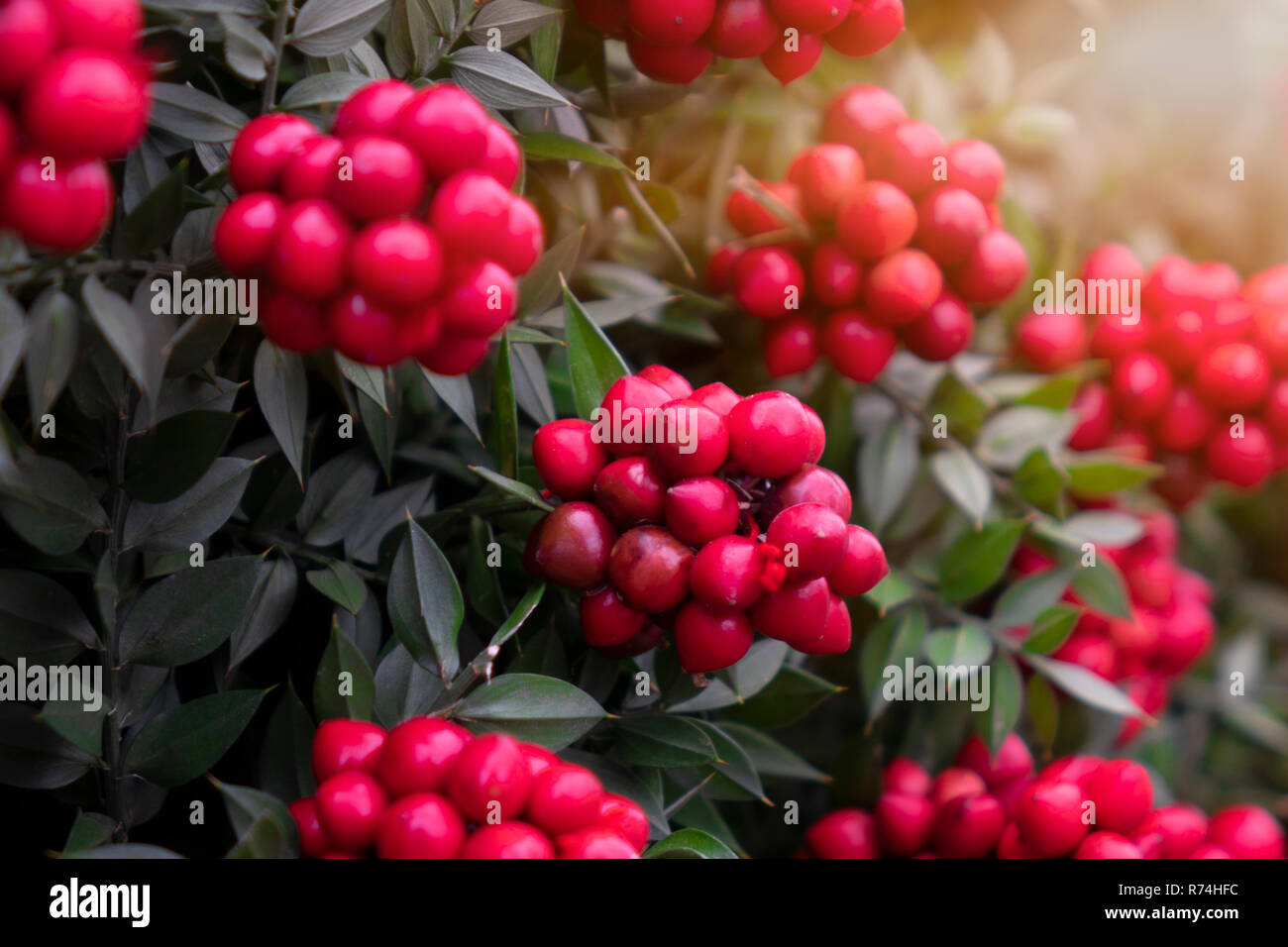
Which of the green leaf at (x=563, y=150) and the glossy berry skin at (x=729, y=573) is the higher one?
the green leaf at (x=563, y=150)

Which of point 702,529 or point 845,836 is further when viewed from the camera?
point 845,836

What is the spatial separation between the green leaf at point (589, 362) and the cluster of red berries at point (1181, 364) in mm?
495

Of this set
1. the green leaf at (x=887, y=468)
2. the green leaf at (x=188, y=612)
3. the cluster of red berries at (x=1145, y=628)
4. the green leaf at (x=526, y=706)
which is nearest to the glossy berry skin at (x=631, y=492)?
the green leaf at (x=526, y=706)

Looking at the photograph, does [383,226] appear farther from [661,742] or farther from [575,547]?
[661,742]

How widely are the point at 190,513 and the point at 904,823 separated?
53 cm

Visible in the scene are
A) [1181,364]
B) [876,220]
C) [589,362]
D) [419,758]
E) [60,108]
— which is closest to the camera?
[60,108]

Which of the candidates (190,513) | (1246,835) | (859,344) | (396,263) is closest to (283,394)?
(190,513)

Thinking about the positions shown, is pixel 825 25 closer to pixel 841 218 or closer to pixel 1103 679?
pixel 841 218

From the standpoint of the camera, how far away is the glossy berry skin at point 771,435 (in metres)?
0.50

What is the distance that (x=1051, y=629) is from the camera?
0.76 m

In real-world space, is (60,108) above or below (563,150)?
below

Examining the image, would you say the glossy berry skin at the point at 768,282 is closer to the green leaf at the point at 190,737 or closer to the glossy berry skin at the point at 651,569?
the glossy berry skin at the point at 651,569

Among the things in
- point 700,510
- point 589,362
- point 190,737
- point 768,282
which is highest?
point 768,282
